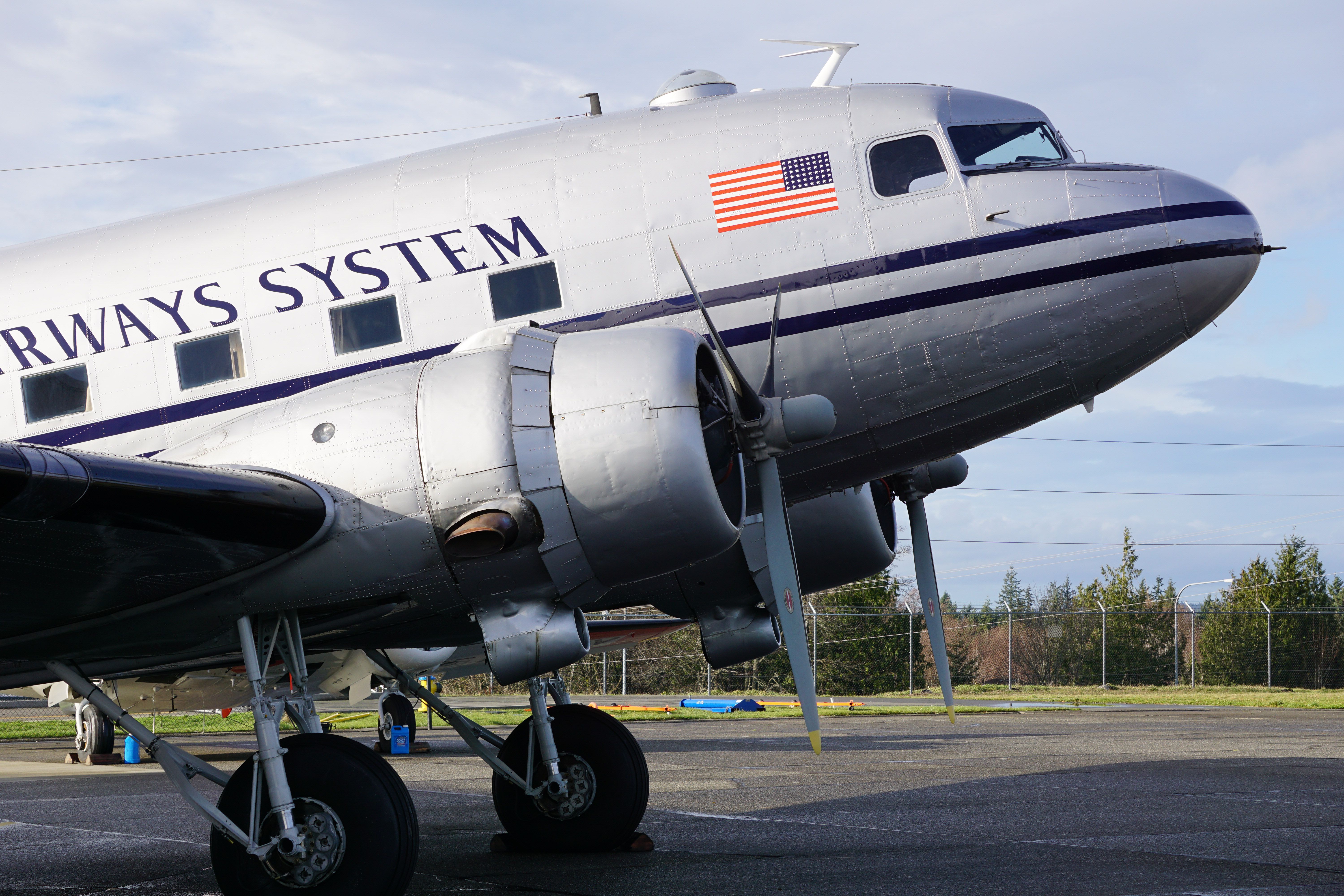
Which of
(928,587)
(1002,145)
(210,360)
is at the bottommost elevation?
(928,587)

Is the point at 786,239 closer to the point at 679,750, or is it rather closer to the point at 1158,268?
the point at 1158,268

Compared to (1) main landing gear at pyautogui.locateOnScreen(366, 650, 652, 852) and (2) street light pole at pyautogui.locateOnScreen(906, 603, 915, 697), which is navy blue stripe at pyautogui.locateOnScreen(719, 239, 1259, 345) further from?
(2) street light pole at pyautogui.locateOnScreen(906, 603, 915, 697)

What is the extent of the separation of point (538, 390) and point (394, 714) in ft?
44.6

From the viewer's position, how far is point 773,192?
864cm

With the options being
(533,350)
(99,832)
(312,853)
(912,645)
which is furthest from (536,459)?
(912,645)

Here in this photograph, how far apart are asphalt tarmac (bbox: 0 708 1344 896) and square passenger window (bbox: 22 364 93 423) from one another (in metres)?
3.38

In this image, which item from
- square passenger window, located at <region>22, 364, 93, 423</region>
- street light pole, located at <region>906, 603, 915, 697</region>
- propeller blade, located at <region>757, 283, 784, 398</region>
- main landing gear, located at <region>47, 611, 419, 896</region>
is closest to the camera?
main landing gear, located at <region>47, 611, 419, 896</region>

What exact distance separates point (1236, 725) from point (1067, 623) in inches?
1090

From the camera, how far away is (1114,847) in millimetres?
8805

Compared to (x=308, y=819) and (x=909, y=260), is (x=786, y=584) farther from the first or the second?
(x=308, y=819)

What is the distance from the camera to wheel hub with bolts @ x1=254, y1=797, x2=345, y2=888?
662cm

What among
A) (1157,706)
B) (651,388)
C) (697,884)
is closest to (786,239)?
(651,388)

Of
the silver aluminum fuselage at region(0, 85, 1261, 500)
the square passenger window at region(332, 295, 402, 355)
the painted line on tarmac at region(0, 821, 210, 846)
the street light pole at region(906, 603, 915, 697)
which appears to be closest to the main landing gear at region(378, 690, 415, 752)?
Answer: the painted line on tarmac at region(0, 821, 210, 846)

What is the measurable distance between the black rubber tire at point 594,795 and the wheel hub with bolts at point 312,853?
2.92 meters
